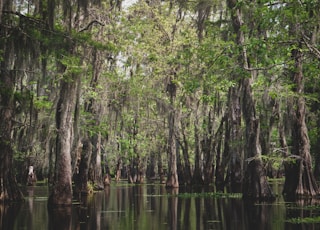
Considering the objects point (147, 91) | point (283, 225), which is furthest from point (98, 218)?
point (147, 91)

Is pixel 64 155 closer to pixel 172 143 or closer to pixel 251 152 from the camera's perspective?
pixel 251 152

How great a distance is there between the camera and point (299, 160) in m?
16.4

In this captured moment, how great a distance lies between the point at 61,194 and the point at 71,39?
602 cm

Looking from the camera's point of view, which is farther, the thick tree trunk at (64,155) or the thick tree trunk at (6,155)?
the thick tree trunk at (6,155)

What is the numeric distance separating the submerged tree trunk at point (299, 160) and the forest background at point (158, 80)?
0.04 meters

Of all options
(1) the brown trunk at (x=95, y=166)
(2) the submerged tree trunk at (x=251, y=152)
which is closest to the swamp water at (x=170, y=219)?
(2) the submerged tree trunk at (x=251, y=152)

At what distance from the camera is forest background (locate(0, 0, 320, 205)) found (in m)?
11.5

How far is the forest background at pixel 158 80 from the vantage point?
37.8ft

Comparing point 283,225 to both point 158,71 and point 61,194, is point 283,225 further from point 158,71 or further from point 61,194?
point 158,71

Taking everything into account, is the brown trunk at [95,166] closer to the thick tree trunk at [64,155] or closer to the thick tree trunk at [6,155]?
the thick tree trunk at [6,155]

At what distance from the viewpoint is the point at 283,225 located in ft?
30.8

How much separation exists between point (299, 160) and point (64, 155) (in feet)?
28.7

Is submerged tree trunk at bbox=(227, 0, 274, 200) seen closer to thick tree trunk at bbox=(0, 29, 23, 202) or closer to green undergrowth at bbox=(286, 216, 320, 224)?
green undergrowth at bbox=(286, 216, 320, 224)

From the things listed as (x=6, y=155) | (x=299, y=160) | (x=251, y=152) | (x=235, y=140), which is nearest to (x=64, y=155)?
(x=6, y=155)
